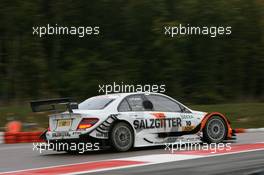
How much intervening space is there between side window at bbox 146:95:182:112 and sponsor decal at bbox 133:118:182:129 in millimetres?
265

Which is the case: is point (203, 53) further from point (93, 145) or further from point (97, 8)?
point (93, 145)

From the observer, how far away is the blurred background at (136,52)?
27.1 m

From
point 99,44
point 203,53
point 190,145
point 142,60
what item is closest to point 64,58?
point 99,44

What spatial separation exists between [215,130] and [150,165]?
159 inches

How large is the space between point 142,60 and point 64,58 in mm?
3857

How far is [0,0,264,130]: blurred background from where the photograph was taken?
88.9 ft

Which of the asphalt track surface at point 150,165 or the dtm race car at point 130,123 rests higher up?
the dtm race car at point 130,123

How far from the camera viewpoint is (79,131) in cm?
1132

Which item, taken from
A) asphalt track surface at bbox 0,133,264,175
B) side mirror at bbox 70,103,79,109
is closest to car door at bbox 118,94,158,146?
asphalt track surface at bbox 0,133,264,175
